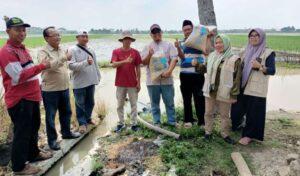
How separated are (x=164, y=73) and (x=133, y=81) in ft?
1.96

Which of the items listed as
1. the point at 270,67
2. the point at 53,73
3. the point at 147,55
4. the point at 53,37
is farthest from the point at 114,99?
the point at 270,67

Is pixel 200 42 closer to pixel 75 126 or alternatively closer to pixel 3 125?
pixel 75 126

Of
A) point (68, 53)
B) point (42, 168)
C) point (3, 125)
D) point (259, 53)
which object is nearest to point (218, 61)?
point (259, 53)

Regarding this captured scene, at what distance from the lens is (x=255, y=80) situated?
4824 millimetres

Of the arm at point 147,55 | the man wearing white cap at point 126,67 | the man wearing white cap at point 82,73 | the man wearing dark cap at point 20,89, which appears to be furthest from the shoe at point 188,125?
the man wearing dark cap at point 20,89

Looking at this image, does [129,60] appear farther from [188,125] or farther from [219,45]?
[188,125]

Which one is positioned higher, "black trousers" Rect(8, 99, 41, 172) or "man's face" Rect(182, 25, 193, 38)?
"man's face" Rect(182, 25, 193, 38)

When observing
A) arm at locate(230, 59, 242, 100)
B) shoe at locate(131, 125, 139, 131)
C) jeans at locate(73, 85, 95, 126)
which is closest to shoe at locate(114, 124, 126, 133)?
shoe at locate(131, 125, 139, 131)

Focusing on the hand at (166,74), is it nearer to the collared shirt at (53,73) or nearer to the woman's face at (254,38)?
the woman's face at (254,38)

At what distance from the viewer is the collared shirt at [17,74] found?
384cm

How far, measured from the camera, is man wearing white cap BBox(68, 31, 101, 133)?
18.0 feet

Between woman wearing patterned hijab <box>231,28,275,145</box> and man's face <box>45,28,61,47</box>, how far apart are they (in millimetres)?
3014

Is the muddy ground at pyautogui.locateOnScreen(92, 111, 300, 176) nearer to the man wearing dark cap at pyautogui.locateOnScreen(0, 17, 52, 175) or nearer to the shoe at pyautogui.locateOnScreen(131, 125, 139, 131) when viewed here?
the shoe at pyautogui.locateOnScreen(131, 125, 139, 131)

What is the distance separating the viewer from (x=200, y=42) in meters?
5.15
